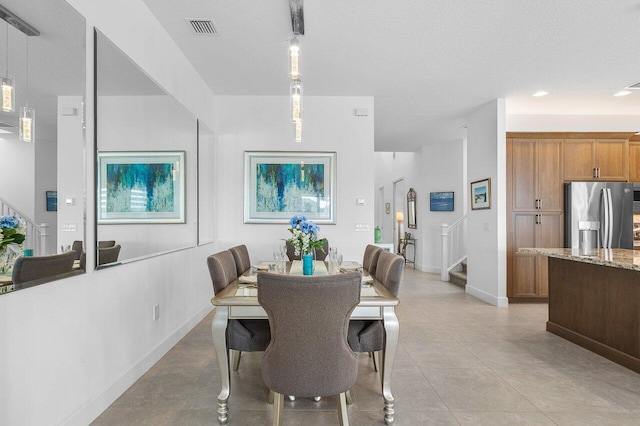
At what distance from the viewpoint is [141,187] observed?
8.91ft

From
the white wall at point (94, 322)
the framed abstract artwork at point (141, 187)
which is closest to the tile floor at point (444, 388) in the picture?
the white wall at point (94, 322)

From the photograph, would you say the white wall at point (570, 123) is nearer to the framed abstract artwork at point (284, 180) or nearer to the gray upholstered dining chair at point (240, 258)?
the framed abstract artwork at point (284, 180)

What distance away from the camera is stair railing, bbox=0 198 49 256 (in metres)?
1.43

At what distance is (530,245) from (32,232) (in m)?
5.55

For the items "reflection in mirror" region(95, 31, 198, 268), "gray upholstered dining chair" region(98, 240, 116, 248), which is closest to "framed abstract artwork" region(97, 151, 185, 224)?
"reflection in mirror" region(95, 31, 198, 268)

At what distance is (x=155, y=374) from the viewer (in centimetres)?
271

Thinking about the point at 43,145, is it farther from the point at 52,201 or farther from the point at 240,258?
the point at 240,258

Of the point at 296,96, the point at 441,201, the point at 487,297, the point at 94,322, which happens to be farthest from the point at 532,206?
the point at 94,322

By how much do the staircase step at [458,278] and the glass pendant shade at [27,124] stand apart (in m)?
6.12

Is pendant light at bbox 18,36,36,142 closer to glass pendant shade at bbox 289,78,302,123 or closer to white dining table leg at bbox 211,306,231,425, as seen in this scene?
white dining table leg at bbox 211,306,231,425

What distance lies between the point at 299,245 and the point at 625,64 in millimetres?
4156

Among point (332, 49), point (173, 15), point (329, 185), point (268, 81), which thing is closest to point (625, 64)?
point (332, 49)

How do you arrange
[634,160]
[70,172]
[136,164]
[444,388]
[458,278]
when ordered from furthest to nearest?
1. [458,278]
2. [634,160]
3. [136,164]
4. [444,388]
5. [70,172]

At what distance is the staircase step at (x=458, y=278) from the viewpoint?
623cm
